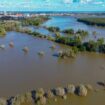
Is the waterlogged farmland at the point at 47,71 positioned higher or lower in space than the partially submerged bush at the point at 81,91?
lower

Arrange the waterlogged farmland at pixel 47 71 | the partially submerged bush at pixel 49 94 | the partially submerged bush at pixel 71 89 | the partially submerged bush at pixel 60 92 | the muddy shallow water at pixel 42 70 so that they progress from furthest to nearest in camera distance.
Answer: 1. the muddy shallow water at pixel 42 70
2. the waterlogged farmland at pixel 47 71
3. the partially submerged bush at pixel 71 89
4. the partially submerged bush at pixel 60 92
5. the partially submerged bush at pixel 49 94

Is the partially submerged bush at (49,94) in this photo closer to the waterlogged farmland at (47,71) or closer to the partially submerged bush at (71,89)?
the waterlogged farmland at (47,71)

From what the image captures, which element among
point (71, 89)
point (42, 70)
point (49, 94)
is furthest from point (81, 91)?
point (42, 70)

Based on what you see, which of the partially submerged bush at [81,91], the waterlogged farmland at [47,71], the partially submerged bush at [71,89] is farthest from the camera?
the waterlogged farmland at [47,71]

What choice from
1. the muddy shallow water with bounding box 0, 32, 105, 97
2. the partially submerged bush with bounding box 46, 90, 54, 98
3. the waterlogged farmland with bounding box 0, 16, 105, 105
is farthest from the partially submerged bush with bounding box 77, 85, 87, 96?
the muddy shallow water with bounding box 0, 32, 105, 97

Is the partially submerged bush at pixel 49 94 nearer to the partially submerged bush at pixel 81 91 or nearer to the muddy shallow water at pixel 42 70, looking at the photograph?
the partially submerged bush at pixel 81 91

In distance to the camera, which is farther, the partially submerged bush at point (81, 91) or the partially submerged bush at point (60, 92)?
the partially submerged bush at point (81, 91)

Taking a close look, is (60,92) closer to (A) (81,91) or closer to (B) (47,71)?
(A) (81,91)

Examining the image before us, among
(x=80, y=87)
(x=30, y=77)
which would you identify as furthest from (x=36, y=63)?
(x=80, y=87)

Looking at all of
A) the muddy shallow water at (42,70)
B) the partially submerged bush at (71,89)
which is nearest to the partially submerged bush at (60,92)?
the partially submerged bush at (71,89)
